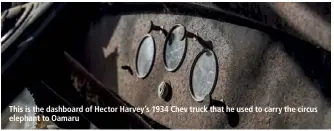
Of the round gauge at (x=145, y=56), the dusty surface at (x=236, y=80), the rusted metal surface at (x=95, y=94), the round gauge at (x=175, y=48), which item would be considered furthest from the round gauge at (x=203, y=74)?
the round gauge at (x=145, y=56)

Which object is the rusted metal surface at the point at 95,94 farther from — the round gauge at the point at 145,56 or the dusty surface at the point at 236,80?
the round gauge at the point at 145,56

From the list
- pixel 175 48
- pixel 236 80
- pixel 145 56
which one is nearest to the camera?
pixel 236 80

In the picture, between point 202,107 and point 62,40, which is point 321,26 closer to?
point 202,107

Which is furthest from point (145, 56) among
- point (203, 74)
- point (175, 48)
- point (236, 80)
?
point (236, 80)

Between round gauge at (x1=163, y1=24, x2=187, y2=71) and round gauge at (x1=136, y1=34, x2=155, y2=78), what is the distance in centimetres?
16

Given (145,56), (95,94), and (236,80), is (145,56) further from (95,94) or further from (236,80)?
(236,80)

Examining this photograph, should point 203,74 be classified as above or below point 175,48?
below

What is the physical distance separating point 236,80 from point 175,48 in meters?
0.61

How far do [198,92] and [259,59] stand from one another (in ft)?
1.50

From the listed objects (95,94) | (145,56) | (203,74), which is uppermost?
(145,56)

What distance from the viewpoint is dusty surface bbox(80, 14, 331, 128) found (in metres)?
1.70

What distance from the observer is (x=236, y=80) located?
6.56ft

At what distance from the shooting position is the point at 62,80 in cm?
211

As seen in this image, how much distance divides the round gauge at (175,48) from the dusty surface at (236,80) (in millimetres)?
39
